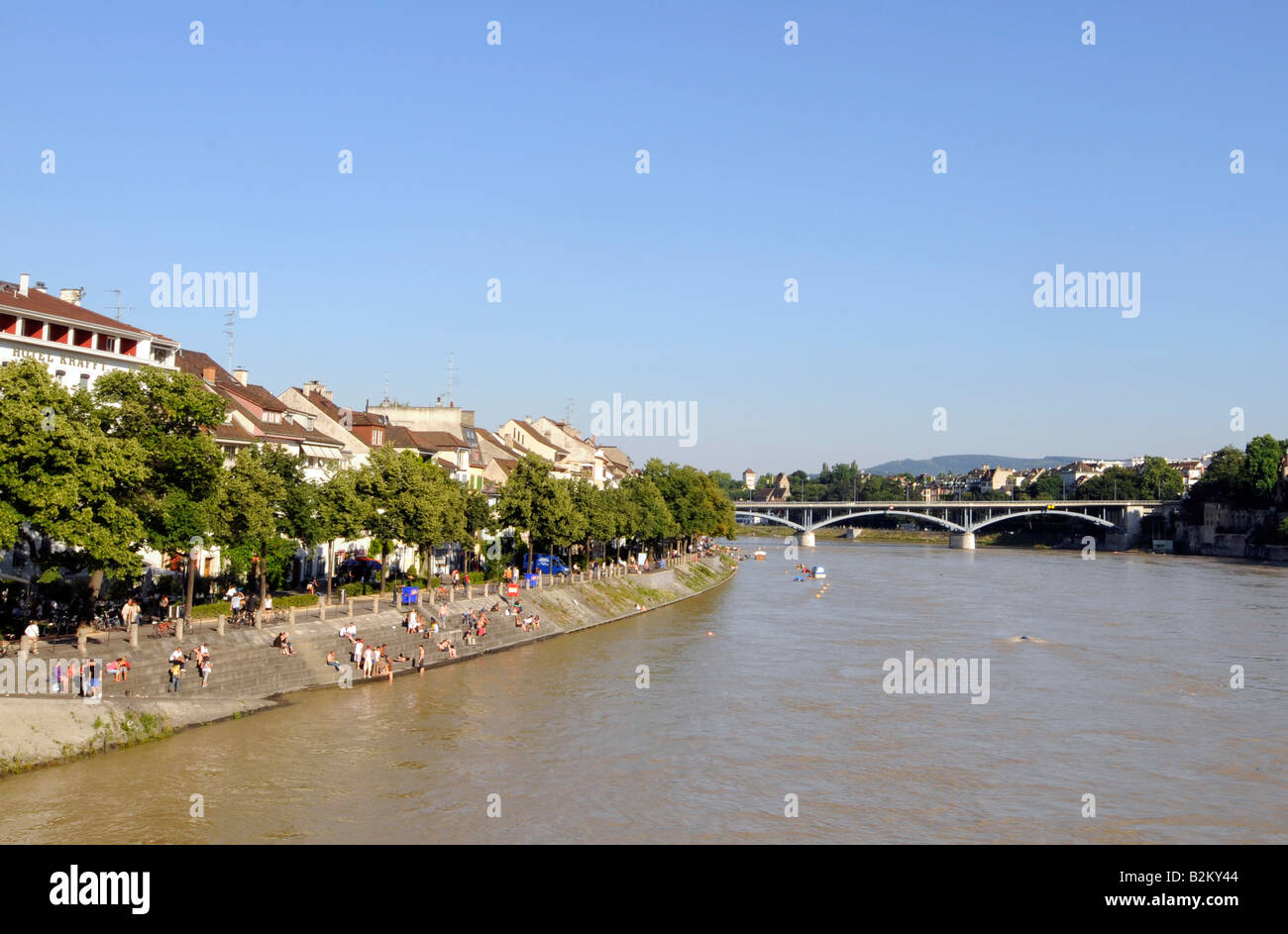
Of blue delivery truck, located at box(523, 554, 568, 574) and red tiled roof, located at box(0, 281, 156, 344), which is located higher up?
red tiled roof, located at box(0, 281, 156, 344)

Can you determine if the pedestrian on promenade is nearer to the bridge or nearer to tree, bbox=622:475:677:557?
tree, bbox=622:475:677:557

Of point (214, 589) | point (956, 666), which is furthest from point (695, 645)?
point (214, 589)

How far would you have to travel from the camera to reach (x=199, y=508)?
37812 mm

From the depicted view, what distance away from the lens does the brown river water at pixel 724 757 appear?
25.5 m

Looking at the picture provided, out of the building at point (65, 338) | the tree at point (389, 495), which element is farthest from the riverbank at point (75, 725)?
the tree at point (389, 495)

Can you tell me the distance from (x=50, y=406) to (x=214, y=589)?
15139mm

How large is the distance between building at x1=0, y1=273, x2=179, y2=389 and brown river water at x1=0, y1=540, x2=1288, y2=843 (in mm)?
19261

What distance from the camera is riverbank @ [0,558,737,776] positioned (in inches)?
1100

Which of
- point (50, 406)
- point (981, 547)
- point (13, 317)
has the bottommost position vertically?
point (981, 547)

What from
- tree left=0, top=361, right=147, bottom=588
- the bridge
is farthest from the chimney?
the bridge

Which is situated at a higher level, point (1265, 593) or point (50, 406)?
point (50, 406)

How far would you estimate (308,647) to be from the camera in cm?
4034

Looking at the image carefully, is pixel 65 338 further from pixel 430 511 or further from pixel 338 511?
pixel 430 511
